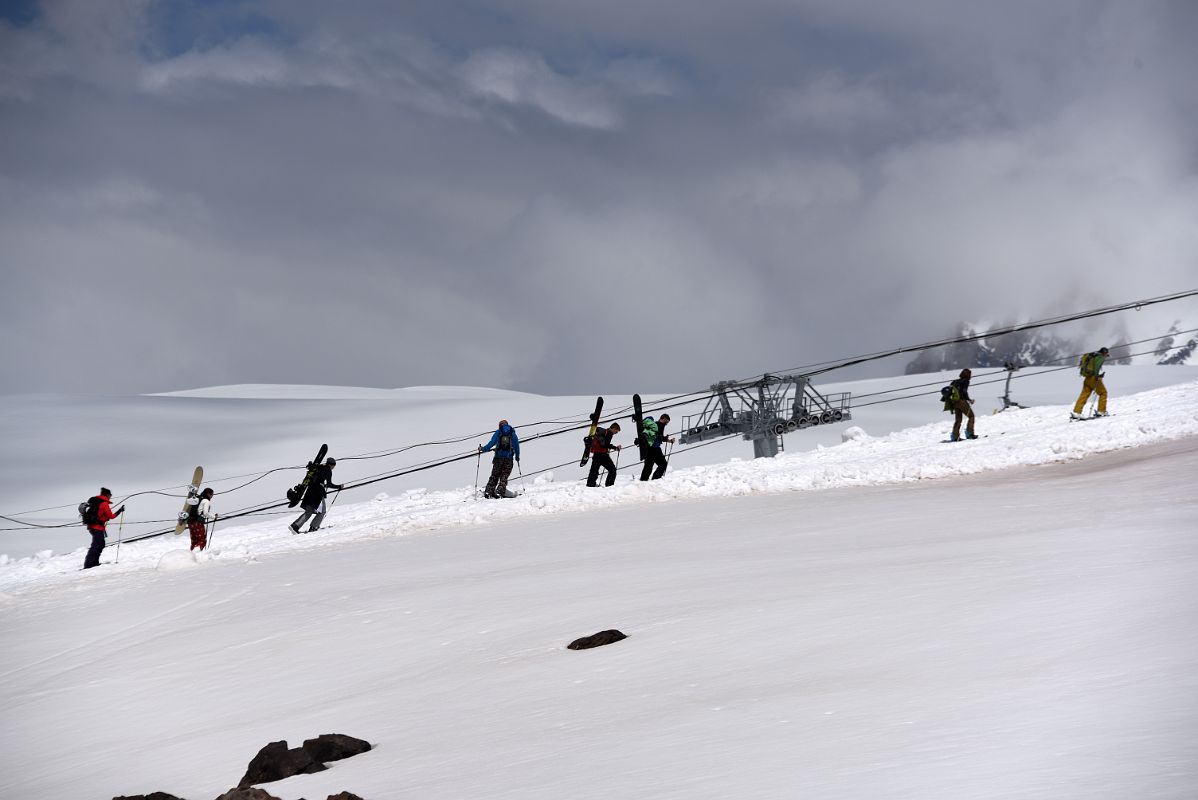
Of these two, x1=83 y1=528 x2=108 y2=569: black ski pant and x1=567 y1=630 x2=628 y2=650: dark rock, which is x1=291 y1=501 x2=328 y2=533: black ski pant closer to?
x1=83 y1=528 x2=108 y2=569: black ski pant

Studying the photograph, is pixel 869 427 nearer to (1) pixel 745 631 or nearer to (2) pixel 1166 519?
(2) pixel 1166 519

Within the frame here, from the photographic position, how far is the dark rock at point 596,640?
820cm

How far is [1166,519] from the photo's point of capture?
10250 mm

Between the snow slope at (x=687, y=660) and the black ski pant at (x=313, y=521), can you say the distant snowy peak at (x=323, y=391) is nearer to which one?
the black ski pant at (x=313, y=521)

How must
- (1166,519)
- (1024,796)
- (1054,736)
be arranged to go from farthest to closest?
(1166,519) < (1054,736) < (1024,796)

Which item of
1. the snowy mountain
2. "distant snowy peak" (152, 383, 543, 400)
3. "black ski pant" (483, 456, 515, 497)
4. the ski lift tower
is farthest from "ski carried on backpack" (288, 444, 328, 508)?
"distant snowy peak" (152, 383, 543, 400)

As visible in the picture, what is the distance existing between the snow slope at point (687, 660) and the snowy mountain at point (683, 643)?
29mm

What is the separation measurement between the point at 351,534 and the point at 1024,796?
1726cm

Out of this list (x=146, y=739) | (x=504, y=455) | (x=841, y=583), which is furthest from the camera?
(x=504, y=455)

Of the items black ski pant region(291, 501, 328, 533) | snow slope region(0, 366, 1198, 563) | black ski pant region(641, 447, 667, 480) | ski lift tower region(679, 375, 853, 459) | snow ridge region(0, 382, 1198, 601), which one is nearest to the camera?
A: snow ridge region(0, 382, 1198, 601)

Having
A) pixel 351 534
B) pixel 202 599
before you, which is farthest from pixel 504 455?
pixel 202 599

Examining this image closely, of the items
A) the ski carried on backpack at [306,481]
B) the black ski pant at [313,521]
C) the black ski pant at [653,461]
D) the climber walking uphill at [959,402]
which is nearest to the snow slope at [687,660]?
the black ski pant at [313,521]

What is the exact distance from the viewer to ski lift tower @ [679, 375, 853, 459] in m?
27.0

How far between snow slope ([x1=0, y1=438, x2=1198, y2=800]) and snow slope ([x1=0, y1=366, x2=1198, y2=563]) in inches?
676
